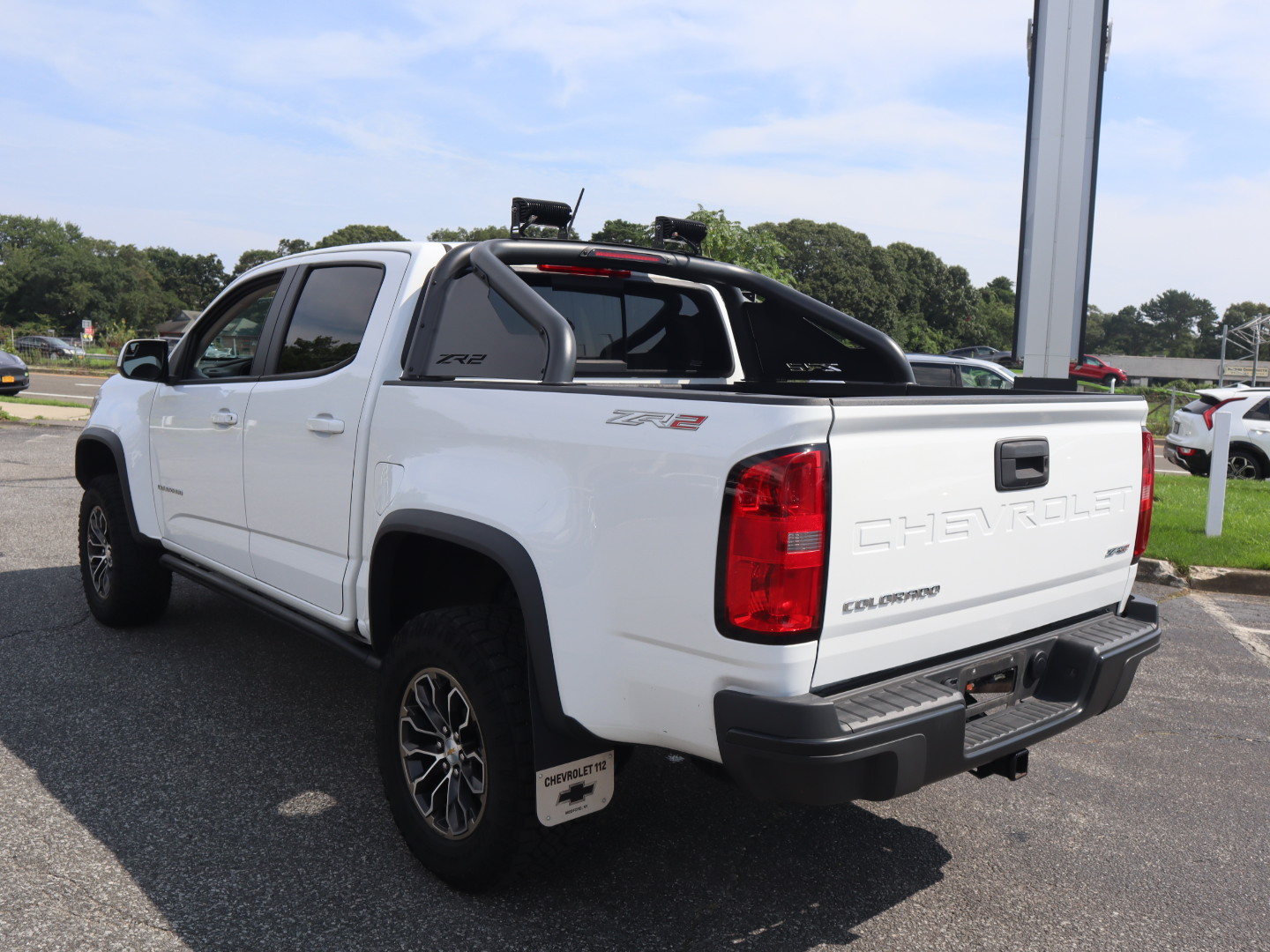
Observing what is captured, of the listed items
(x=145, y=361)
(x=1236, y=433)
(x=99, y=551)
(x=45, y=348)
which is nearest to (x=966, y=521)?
(x=145, y=361)

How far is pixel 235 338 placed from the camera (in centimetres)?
452

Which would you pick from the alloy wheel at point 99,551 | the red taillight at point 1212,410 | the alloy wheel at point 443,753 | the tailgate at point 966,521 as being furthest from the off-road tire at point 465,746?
the red taillight at point 1212,410

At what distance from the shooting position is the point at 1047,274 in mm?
9094

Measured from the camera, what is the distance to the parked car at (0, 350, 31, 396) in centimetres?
2341

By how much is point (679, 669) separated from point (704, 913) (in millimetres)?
955

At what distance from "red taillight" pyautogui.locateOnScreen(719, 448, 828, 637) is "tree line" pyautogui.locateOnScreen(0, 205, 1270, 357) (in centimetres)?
5845

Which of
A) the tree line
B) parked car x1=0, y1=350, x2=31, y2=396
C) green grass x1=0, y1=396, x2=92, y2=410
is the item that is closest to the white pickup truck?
green grass x1=0, y1=396, x2=92, y2=410

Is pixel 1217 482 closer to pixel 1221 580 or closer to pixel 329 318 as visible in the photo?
pixel 1221 580

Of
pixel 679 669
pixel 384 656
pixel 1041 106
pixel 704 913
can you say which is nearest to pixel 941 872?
pixel 704 913

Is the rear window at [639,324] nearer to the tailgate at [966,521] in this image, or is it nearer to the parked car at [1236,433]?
the tailgate at [966,521]

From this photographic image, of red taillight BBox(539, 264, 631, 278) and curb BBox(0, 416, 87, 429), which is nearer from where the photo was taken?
red taillight BBox(539, 264, 631, 278)

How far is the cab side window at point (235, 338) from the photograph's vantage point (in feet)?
14.2

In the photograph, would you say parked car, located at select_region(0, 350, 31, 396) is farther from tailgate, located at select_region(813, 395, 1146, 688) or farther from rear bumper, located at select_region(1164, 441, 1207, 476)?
tailgate, located at select_region(813, 395, 1146, 688)

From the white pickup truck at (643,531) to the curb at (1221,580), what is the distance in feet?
14.5
